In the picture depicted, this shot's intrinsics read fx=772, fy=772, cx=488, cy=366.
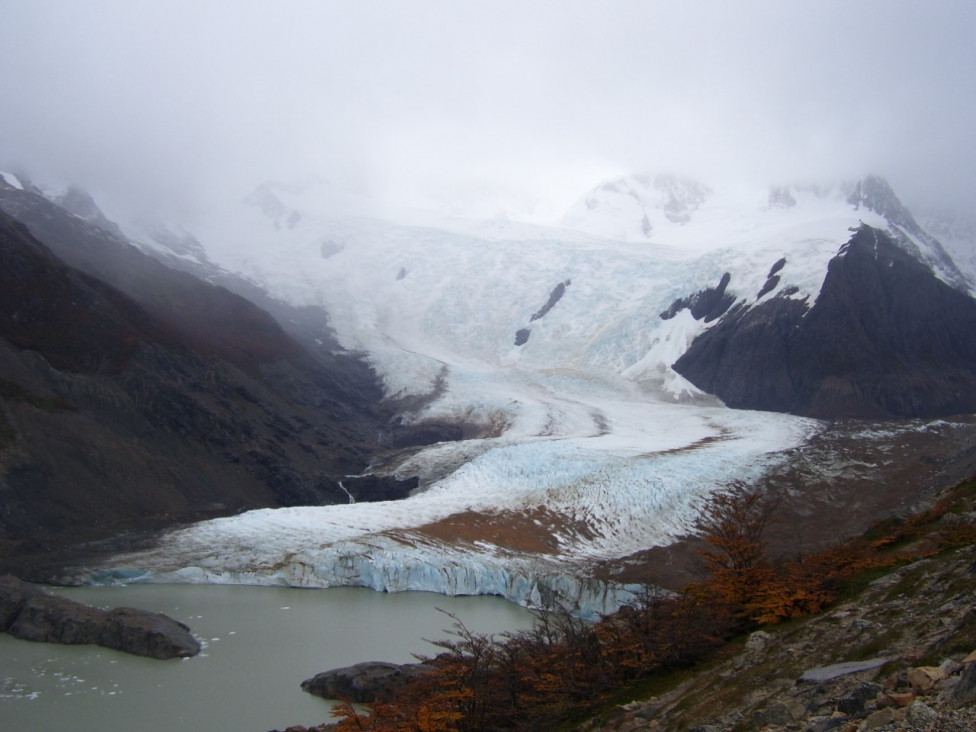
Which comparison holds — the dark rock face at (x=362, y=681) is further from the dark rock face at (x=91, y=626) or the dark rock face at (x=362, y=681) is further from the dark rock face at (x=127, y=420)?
the dark rock face at (x=127, y=420)

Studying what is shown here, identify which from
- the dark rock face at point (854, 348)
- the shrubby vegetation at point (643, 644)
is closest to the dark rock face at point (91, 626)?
the shrubby vegetation at point (643, 644)

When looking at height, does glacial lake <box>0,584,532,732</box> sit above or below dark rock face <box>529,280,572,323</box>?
below

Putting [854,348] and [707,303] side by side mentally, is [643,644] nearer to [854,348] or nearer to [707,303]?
[854,348]

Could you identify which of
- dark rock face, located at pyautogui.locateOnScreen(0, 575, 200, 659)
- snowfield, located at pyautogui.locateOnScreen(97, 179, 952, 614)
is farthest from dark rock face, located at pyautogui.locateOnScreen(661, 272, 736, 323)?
dark rock face, located at pyautogui.locateOnScreen(0, 575, 200, 659)

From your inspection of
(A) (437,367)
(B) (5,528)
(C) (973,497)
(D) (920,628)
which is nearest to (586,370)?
(A) (437,367)

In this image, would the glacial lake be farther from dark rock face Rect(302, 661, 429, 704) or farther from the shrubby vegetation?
the shrubby vegetation

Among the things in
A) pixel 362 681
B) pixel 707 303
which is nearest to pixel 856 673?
pixel 362 681

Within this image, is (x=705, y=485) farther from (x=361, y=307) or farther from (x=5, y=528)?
(x=361, y=307)
